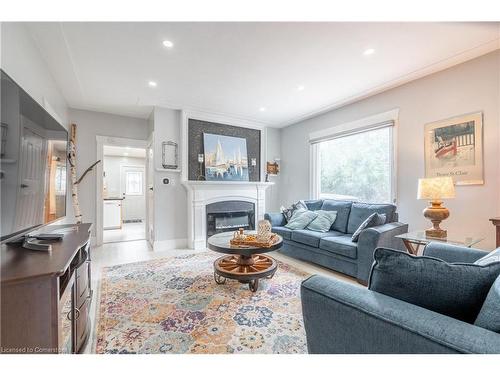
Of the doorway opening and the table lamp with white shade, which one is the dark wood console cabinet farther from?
the doorway opening

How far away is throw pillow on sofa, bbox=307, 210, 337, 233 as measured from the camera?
11.4 ft

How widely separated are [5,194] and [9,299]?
48 centimetres

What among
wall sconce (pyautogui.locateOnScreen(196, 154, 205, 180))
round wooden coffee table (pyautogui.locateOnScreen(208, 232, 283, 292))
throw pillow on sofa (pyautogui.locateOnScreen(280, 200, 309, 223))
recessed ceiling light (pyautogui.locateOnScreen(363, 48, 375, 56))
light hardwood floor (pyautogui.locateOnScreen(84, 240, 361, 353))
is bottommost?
light hardwood floor (pyautogui.locateOnScreen(84, 240, 361, 353))

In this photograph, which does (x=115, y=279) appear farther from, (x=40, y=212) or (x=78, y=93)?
(x=78, y=93)

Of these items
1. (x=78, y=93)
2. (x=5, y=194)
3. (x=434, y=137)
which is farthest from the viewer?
(x=78, y=93)

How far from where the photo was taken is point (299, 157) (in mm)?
5164

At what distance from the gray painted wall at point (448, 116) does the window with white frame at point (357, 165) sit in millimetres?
216

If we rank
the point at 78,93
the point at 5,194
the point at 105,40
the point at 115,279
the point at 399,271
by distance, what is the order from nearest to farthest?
1. the point at 399,271
2. the point at 5,194
3. the point at 105,40
4. the point at 115,279
5. the point at 78,93

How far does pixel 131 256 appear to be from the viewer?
12.6ft

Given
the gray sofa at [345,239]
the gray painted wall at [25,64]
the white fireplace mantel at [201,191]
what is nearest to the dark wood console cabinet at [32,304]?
the gray painted wall at [25,64]

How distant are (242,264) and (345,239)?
1.36 metres

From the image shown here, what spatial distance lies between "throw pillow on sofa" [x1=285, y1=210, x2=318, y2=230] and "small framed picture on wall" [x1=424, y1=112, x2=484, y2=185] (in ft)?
5.24

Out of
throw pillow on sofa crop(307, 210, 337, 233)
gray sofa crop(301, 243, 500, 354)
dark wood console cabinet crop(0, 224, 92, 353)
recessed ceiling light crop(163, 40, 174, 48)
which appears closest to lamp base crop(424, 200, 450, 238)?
throw pillow on sofa crop(307, 210, 337, 233)
